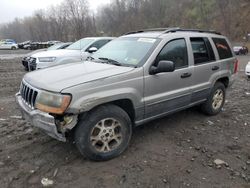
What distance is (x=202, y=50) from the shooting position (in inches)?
197

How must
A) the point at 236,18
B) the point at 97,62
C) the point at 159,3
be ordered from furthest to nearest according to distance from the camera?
the point at 159,3 → the point at 236,18 → the point at 97,62

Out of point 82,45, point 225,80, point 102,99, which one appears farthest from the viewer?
point 82,45

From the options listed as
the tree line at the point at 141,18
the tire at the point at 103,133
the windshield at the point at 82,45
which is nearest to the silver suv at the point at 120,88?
the tire at the point at 103,133

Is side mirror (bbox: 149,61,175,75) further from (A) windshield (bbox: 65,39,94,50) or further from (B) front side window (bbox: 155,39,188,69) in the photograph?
(A) windshield (bbox: 65,39,94,50)

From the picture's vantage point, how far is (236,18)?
43.2 metres

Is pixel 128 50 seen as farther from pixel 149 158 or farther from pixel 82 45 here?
pixel 82 45

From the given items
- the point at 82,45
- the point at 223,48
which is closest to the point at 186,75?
the point at 223,48

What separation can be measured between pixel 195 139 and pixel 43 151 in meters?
2.45

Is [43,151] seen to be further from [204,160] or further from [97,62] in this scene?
[204,160]

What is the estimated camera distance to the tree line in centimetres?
4122

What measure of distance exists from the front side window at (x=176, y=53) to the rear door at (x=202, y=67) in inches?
10.0

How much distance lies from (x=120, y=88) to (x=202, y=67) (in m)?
2.00

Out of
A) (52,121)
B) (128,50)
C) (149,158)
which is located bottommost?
(149,158)

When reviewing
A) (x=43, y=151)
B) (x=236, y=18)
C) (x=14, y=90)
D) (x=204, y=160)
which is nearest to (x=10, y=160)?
(x=43, y=151)
